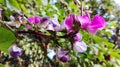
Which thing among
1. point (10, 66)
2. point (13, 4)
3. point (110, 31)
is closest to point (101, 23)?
point (13, 4)

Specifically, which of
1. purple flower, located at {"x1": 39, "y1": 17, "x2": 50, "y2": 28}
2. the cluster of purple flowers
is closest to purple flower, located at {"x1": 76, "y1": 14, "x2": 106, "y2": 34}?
the cluster of purple flowers

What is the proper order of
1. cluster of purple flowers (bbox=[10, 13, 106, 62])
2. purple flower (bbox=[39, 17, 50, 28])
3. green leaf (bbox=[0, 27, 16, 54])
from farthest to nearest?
purple flower (bbox=[39, 17, 50, 28]), cluster of purple flowers (bbox=[10, 13, 106, 62]), green leaf (bbox=[0, 27, 16, 54])

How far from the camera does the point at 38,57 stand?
3.77 meters

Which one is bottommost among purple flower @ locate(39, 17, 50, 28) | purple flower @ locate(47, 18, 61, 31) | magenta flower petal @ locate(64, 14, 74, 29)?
purple flower @ locate(39, 17, 50, 28)

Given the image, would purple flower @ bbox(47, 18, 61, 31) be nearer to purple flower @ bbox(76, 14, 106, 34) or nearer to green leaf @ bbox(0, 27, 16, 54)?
purple flower @ bbox(76, 14, 106, 34)

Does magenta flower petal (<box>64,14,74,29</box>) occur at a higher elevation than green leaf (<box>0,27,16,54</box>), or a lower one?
lower

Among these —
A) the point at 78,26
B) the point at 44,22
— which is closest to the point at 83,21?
the point at 78,26

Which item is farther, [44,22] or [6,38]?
[44,22]

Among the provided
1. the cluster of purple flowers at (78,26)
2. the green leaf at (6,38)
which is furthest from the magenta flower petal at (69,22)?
the green leaf at (6,38)

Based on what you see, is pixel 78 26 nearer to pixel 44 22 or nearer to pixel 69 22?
pixel 69 22

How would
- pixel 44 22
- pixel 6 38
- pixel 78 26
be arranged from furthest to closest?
pixel 44 22 < pixel 78 26 < pixel 6 38

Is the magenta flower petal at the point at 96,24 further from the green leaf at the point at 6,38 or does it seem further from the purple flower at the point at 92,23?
the green leaf at the point at 6,38

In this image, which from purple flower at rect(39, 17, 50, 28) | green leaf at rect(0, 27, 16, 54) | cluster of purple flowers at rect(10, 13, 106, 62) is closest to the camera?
green leaf at rect(0, 27, 16, 54)

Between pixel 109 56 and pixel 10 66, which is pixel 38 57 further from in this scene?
pixel 109 56
